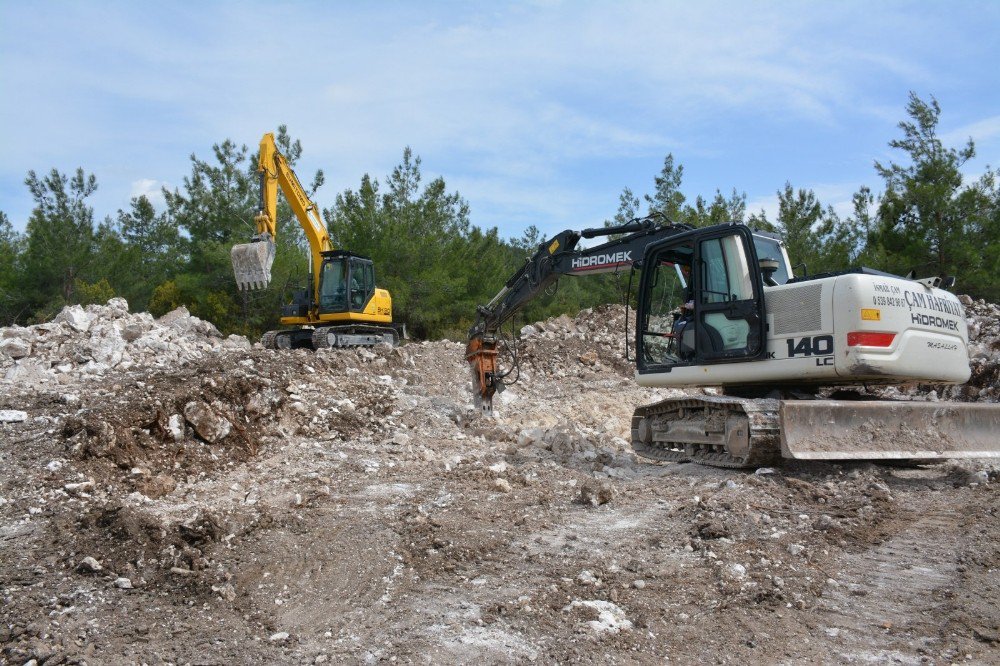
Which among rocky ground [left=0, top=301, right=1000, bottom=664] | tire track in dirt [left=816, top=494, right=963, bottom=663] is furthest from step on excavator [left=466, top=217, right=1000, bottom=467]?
tire track in dirt [left=816, top=494, right=963, bottom=663]

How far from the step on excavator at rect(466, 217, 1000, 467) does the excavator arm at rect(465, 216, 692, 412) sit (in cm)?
9

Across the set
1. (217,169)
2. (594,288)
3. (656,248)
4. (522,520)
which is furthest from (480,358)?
(217,169)

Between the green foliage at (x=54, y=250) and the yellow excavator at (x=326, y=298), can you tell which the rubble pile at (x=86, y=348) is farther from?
the green foliage at (x=54, y=250)

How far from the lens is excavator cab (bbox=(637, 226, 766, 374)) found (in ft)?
22.6

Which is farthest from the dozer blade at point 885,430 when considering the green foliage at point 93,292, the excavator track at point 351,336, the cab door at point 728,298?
the green foliage at point 93,292

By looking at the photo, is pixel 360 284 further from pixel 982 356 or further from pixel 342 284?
pixel 982 356

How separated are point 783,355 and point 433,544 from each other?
142 inches

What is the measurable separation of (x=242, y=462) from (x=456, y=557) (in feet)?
11.6

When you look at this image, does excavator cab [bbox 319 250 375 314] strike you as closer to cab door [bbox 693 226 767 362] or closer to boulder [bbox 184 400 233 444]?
boulder [bbox 184 400 233 444]

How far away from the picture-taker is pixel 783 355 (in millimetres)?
6676

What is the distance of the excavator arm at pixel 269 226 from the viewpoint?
14.4m

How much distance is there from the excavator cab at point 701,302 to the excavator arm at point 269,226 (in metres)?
8.70

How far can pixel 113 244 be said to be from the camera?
77.4ft

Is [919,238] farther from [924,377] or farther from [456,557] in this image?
[456,557]
